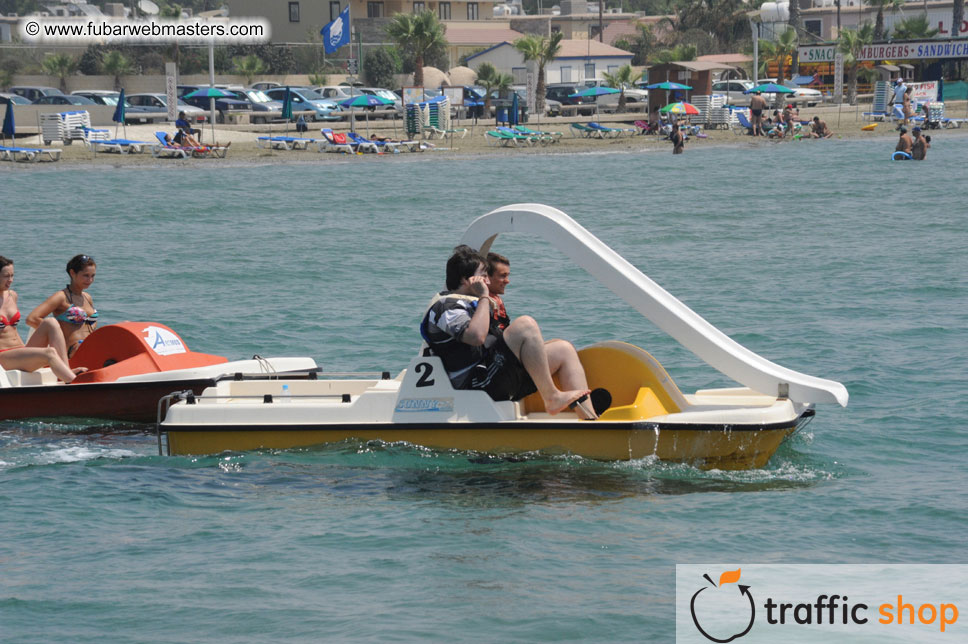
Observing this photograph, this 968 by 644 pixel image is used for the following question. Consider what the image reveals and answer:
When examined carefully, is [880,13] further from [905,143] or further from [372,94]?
[905,143]

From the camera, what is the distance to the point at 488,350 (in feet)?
29.8

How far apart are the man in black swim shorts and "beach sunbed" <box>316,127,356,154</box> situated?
36391mm

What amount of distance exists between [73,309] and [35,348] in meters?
0.57

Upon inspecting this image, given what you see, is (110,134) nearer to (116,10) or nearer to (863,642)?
(863,642)

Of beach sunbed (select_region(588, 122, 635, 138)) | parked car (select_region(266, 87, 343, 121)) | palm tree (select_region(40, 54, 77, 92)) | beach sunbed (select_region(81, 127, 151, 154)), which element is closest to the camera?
beach sunbed (select_region(81, 127, 151, 154))

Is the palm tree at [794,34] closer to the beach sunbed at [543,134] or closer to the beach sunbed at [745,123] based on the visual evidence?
the beach sunbed at [745,123]

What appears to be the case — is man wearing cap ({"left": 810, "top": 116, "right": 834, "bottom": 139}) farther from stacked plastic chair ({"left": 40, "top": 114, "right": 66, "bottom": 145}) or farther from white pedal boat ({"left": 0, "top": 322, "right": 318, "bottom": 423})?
white pedal boat ({"left": 0, "top": 322, "right": 318, "bottom": 423})

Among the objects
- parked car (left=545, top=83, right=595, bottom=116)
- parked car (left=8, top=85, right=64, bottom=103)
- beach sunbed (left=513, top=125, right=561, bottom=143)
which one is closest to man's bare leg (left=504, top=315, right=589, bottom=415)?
beach sunbed (left=513, top=125, right=561, bottom=143)

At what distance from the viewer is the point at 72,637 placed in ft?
22.5

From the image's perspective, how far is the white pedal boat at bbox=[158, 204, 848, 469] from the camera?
29.0ft

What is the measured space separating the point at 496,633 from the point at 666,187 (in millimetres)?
30187

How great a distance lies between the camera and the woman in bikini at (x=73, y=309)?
11.2 m

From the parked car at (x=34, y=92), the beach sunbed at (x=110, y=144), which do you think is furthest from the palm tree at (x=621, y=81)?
the beach sunbed at (x=110, y=144)

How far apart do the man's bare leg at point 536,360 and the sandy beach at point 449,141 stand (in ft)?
112
